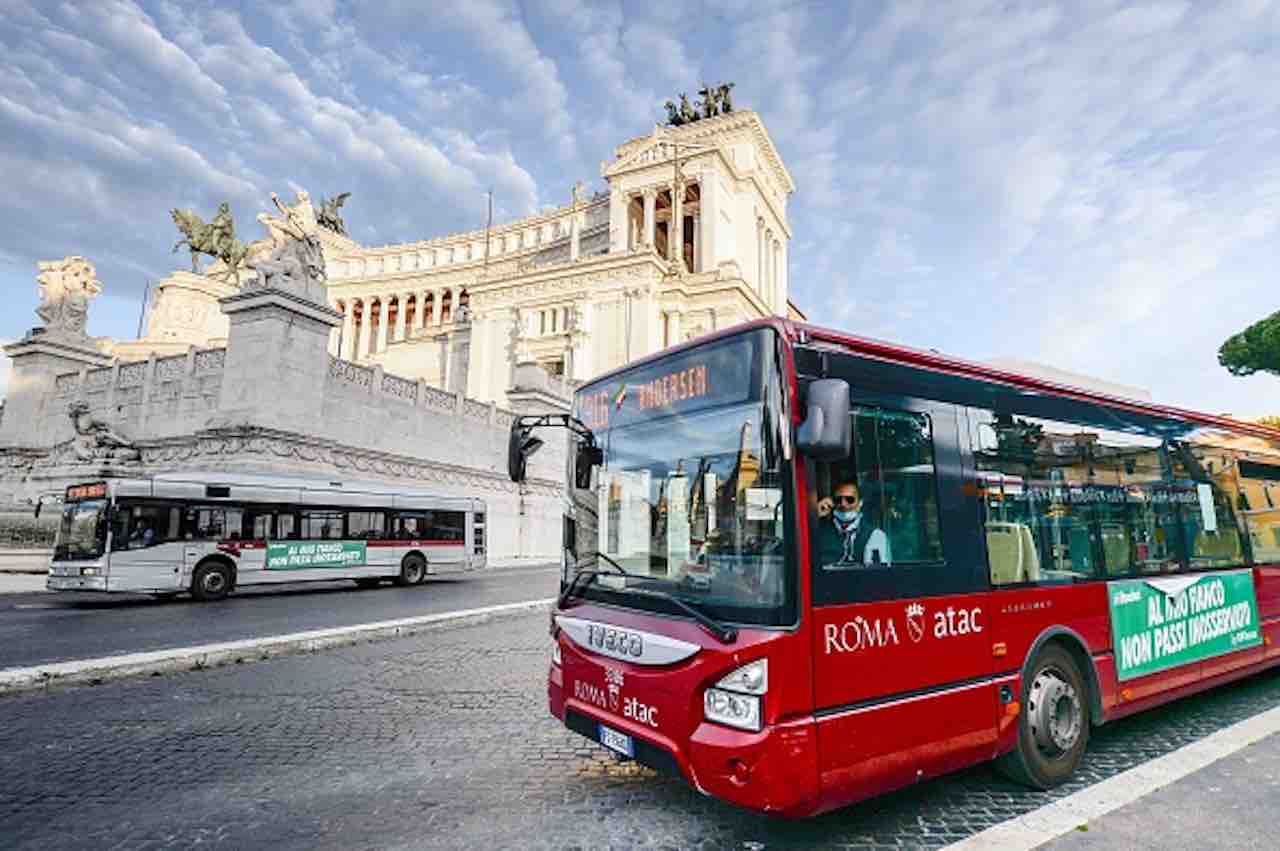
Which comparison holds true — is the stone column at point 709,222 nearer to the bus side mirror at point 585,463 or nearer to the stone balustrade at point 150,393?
the stone balustrade at point 150,393

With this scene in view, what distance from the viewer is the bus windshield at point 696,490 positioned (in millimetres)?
3365

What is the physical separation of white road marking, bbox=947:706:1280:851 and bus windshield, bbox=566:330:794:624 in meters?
1.80

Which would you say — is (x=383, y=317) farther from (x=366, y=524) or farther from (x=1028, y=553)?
(x=1028, y=553)

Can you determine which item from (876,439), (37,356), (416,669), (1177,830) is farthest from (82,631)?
(37,356)

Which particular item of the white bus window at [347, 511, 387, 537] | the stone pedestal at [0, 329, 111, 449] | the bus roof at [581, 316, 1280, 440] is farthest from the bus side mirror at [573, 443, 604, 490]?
the stone pedestal at [0, 329, 111, 449]

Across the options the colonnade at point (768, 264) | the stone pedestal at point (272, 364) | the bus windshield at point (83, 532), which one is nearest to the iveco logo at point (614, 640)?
Result: the bus windshield at point (83, 532)

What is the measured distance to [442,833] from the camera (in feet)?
11.6

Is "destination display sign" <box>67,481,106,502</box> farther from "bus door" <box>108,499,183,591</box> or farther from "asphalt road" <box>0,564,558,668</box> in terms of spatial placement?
"asphalt road" <box>0,564,558,668</box>

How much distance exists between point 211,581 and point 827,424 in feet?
52.2

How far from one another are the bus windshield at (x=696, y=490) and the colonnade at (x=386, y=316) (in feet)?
240

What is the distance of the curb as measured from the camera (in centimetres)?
668

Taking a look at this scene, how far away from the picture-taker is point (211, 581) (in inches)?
574

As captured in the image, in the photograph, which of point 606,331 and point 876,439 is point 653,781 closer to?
point 876,439

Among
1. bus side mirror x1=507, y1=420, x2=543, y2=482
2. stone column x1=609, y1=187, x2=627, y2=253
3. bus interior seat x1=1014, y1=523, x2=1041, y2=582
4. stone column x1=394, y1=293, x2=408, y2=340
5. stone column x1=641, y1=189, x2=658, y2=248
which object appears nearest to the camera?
bus interior seat x1=1014, y1=523, x2=1041, y2=582
